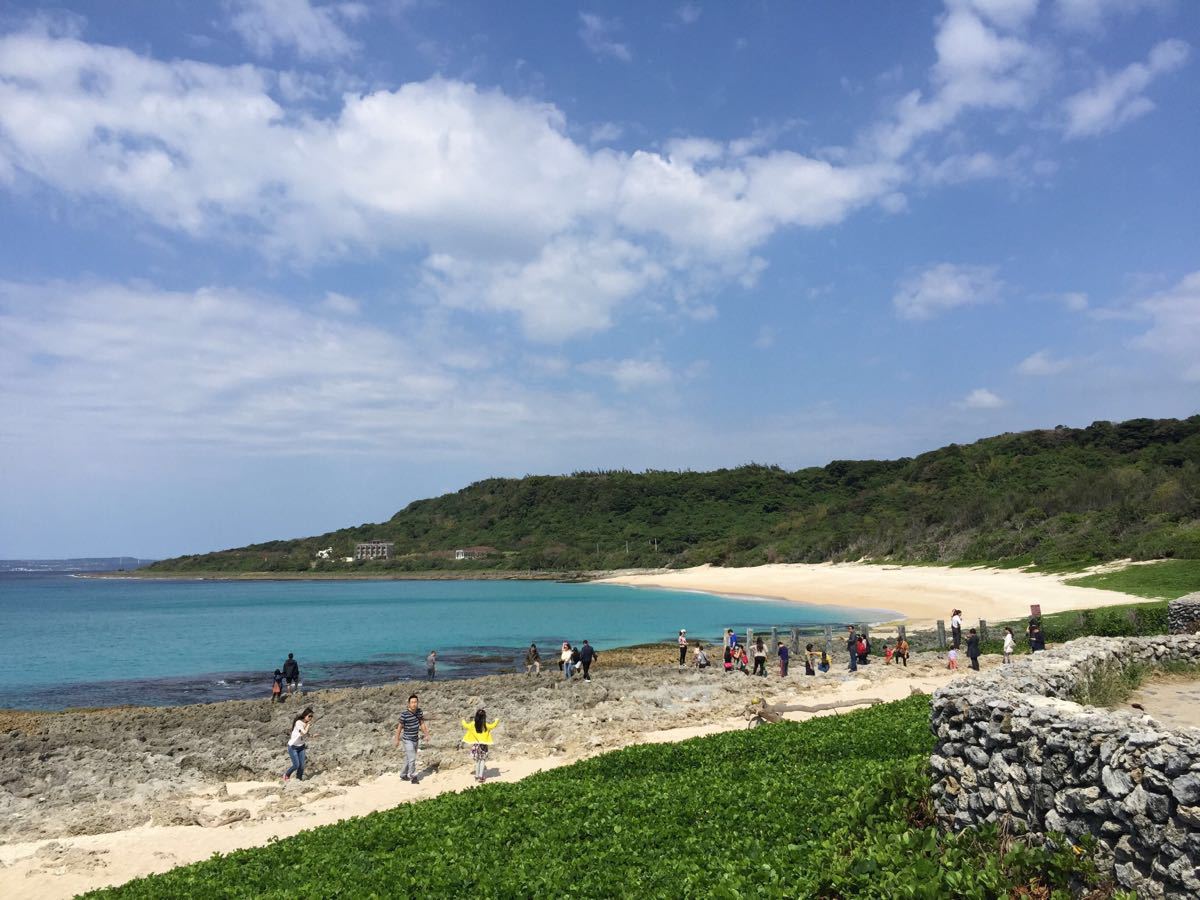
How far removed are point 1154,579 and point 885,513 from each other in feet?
210

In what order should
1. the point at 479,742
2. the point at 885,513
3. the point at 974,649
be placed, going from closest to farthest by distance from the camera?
the point at 479,742
the point at 974,649
the point at 885,513

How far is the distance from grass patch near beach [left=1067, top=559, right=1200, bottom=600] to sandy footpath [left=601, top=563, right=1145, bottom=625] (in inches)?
42.1

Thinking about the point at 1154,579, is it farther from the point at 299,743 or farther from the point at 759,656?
the point at 299,743

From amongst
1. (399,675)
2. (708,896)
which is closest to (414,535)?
(399,675)

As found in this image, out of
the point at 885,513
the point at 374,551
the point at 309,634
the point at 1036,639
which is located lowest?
the point at 309,634

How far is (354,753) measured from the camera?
68.3 ft

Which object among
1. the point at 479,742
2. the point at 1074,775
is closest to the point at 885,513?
the point at 479,742

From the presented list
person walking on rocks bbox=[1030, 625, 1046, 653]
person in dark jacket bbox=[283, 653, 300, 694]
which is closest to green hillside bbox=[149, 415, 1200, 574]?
person walking on rocks bbox=[1030, 625, 1046, 653]

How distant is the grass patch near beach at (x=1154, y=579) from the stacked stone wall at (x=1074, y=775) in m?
38.1

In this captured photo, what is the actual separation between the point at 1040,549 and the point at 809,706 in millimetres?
52964

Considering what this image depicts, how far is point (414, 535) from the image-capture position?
199625 mm

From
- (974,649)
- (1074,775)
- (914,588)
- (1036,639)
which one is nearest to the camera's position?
(1074,775)

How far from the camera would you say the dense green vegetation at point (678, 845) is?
782 cm

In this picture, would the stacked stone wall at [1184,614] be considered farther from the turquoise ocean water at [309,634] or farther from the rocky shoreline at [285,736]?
the turquoise ocean water at [309,634]
